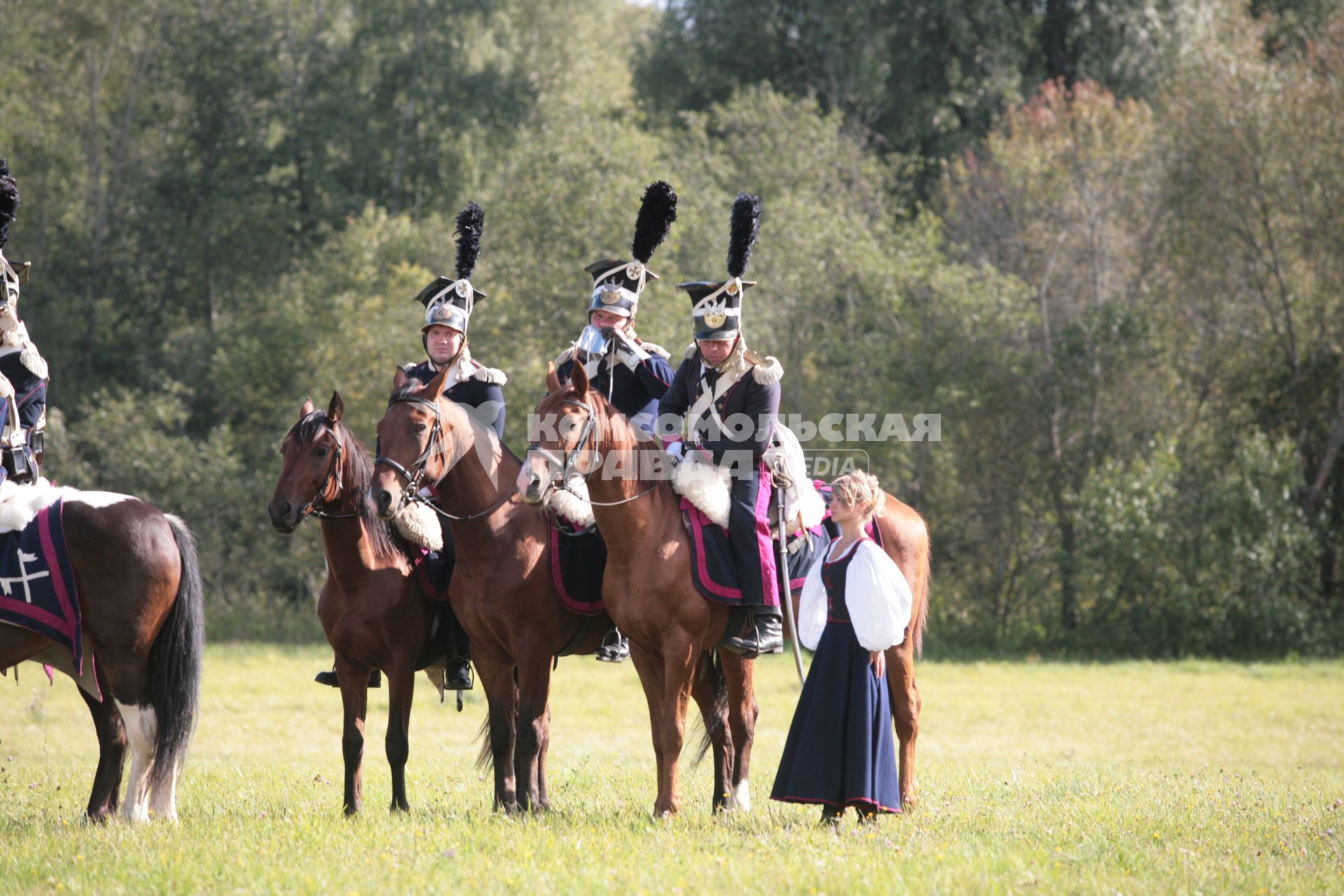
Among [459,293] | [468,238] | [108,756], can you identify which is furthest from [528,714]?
[468,238]

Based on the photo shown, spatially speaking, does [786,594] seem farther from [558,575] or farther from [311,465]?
[311,465]

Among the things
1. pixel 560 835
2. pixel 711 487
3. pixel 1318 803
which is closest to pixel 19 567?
pixel 560 835

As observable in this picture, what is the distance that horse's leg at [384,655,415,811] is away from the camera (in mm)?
8383

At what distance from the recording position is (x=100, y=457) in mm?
28984

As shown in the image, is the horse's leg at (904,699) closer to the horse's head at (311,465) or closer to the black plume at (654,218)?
the black plume at (654,218)

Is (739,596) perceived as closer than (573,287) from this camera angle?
Yes

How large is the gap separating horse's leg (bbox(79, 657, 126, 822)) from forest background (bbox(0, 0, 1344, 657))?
51.6 ft

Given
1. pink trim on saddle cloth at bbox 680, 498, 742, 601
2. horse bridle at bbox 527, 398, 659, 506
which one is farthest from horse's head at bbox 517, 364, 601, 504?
pink trim on saddle cloth at bbox 680, 498, 742, 601

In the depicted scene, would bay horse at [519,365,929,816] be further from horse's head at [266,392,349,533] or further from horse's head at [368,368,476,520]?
horse's head at [266,392,349,533]

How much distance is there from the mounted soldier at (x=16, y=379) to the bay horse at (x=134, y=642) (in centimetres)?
31

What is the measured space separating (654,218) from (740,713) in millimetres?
3523

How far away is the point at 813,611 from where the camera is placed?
7883 mm

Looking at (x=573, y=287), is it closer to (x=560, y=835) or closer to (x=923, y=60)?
(x=923, y=60)

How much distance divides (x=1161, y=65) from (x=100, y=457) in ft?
89.3
